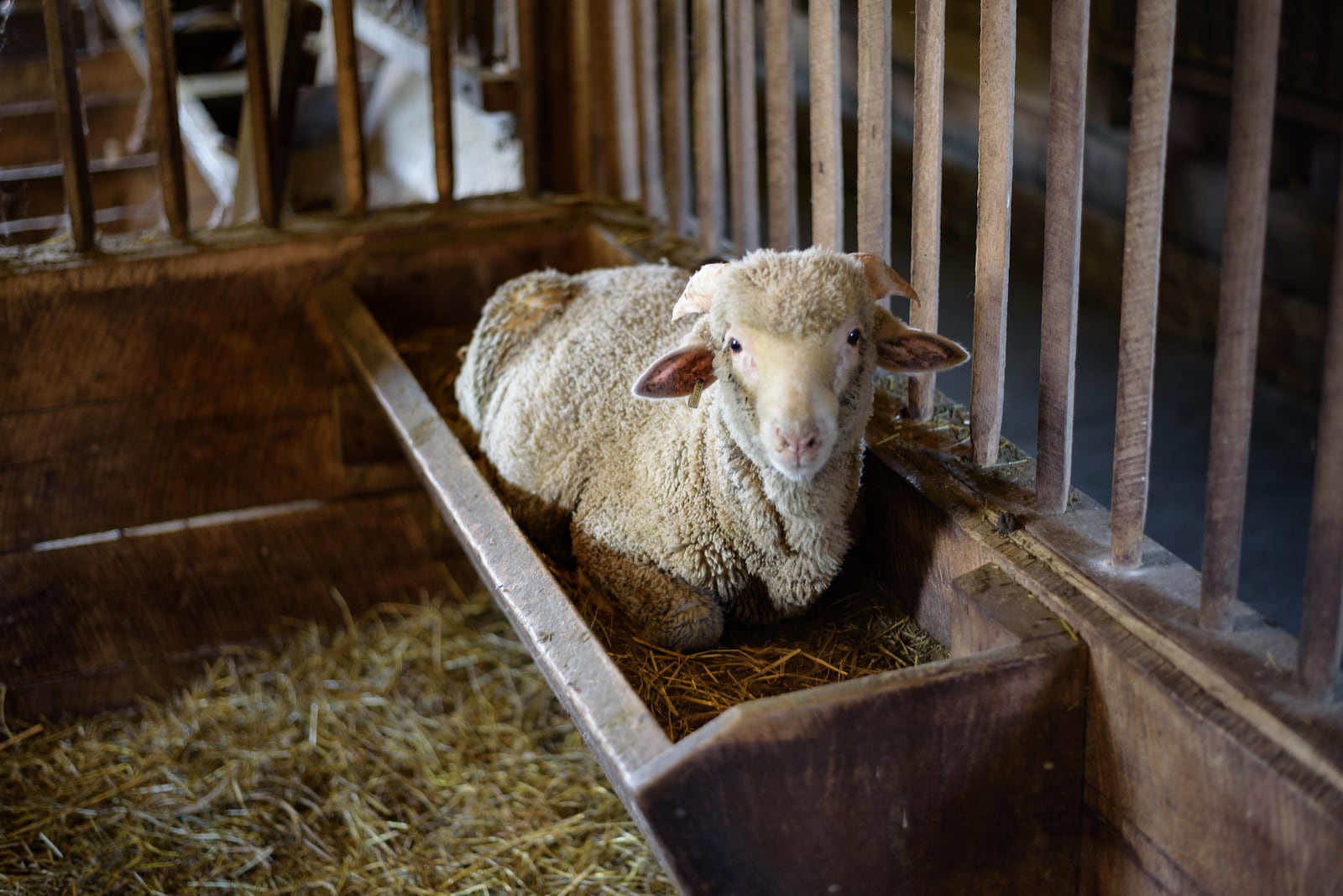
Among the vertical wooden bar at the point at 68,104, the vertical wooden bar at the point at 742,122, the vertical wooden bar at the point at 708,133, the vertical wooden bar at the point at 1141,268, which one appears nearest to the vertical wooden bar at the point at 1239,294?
the vertical wooden bar at the point at 1141,268

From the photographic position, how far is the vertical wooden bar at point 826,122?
2879 millimetres

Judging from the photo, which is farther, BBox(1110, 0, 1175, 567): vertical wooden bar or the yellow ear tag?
the yellow ear tag

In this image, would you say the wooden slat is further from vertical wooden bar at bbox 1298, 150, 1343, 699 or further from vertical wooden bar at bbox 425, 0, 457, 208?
vertical wooden bar at bbox 425, 0, 457, 208

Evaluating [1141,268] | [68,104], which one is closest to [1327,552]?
[1141,268]

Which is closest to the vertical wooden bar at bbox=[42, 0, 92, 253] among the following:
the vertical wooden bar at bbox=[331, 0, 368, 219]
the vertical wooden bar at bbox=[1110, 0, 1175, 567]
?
the vertical wooden bar at bbox=[331, 0, 368, 219]

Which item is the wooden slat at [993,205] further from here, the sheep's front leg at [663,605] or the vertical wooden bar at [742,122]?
the vertical wooden bar at [742,122]

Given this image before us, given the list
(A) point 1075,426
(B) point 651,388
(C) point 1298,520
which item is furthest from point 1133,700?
(A) point 1075,426

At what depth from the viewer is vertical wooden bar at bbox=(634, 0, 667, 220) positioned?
391cm

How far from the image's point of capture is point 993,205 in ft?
7.73

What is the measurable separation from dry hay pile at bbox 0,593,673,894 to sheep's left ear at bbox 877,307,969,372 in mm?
1315

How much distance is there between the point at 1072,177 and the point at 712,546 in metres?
0.95

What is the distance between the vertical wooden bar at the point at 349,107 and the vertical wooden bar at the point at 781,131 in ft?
4.14

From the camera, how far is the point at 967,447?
261cm

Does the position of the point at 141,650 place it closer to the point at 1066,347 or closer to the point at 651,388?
the point at 651,388
